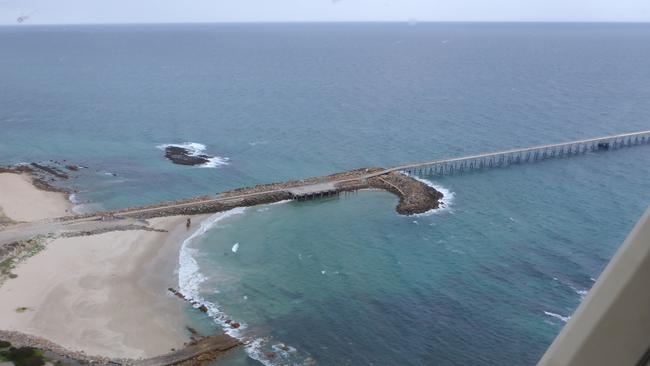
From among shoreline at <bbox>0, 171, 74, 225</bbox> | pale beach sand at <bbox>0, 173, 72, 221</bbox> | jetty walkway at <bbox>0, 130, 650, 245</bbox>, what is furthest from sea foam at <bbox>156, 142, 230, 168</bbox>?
pale beach sand at <bbox>0, 173, 72, 221</bbox>

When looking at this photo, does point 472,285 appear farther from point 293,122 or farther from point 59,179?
point 293,122

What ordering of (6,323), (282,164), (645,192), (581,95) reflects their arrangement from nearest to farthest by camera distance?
(6,323)
(645,192)
(282,164)
(581,95)

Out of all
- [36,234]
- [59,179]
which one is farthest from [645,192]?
[59,179]

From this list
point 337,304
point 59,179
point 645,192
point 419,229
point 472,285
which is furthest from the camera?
point 59,179

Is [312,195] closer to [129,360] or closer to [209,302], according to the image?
[209,302]

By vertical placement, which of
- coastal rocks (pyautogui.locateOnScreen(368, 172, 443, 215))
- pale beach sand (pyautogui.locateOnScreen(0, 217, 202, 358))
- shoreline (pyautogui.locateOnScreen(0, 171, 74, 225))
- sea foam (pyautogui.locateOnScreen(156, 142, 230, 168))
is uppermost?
coastal rocks (pyautogui.locateOnScreen(368, 172, 443, 215))

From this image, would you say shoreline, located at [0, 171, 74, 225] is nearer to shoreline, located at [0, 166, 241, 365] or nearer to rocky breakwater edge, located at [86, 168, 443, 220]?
shoreline, located at [0, 166, 241, 365]

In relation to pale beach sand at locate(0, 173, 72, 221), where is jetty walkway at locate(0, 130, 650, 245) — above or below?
above
